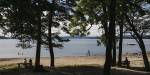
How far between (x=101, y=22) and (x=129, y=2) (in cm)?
883

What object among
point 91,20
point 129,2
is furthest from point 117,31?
point 129,2

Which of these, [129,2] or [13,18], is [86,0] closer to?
[129,2]

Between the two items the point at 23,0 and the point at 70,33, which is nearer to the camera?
the point at 23,0

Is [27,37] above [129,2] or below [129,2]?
below

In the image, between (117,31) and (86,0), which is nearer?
(86,0)

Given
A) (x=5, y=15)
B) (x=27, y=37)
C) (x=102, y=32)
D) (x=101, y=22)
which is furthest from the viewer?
(x=102, y=32)

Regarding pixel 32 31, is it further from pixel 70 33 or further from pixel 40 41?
pixel 70 33

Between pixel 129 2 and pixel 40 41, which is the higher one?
pixel 129 2

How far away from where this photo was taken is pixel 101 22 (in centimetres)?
3569

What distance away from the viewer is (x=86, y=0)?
94.9 ft

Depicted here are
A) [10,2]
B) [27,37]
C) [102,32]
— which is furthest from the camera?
[102,32]

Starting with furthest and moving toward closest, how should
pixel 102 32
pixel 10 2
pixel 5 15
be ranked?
pixel 102 32 → pixel 5 15 → pixel 10 2

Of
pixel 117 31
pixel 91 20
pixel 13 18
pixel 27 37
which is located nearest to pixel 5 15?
pixel 13 18

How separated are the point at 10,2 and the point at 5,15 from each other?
190cm
